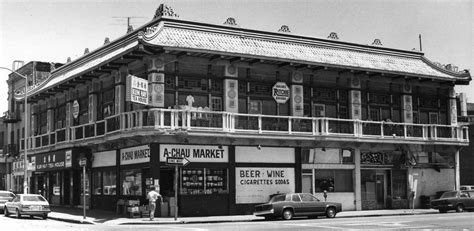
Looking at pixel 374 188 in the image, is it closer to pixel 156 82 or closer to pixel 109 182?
pixel 156 82

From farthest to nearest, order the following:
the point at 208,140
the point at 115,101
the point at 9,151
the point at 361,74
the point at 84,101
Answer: the point at 9,151
the point at 84,101
the point at 361,74
the point at 115,101
the point at 208,140

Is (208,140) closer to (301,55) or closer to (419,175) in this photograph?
(301,55)

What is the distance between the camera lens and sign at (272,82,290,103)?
34.6 m

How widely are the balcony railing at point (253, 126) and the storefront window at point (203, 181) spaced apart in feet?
7.87

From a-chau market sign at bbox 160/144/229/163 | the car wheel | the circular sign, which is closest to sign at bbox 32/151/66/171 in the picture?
the circular sign

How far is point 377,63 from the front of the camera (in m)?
38.3

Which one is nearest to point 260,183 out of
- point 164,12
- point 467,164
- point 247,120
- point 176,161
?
point 247,120

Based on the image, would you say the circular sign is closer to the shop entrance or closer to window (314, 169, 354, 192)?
window (314, 169, 354, 192)

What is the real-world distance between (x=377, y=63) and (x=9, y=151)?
3718 centimetres

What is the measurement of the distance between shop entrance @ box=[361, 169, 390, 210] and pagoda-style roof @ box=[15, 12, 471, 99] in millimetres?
6252

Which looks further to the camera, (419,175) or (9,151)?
(9,151)

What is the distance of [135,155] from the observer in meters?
32.3

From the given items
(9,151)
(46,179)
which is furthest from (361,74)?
(9,151)

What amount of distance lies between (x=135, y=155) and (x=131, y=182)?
1757 mm
